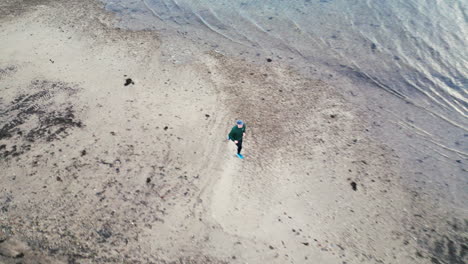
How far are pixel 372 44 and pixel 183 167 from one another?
38.6ft

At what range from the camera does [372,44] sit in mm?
14781

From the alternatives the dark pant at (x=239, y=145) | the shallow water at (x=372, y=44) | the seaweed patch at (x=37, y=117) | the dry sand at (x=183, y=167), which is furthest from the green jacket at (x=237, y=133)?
the shallow water at (x=372, y=44)

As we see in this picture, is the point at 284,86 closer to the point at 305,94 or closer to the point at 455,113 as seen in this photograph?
the point at 305,94

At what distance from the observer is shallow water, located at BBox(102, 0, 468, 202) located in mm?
10914

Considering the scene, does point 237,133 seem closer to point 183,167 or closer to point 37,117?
point 183,167

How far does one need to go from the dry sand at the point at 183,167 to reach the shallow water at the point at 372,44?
63.3 inches

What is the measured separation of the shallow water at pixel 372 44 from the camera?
1091 cm

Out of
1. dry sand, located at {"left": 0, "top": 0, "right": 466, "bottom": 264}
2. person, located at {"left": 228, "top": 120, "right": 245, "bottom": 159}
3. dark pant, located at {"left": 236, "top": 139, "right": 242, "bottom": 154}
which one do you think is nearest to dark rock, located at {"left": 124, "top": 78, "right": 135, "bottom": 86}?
dry sand, located at {"left": 0, "top": 0, "right": 466, "bottom": 264}

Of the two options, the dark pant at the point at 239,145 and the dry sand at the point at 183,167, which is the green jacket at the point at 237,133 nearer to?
the dark pant at the point at 239,145

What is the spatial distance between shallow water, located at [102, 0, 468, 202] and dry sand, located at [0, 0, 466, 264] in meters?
1.61

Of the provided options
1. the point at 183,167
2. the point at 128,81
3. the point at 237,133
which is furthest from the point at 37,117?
the point at 237,133

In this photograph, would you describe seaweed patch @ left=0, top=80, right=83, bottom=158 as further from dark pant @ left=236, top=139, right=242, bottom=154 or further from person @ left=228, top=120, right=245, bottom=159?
dark pant @ left=236, top=139, right=242, bottom=154

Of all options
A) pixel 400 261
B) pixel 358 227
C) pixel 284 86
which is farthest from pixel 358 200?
pixel 284 86

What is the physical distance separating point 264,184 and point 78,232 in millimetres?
4865
